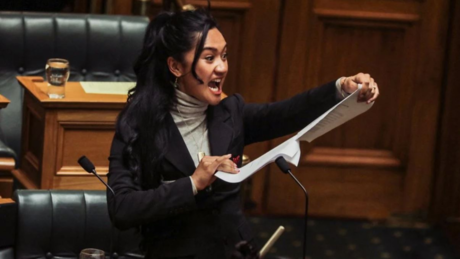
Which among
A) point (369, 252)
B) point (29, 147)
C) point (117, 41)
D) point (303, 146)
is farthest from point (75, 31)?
point (369, 252)

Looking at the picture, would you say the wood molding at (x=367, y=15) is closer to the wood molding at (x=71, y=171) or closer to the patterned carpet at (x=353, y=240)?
the patterned carpet at (x=353, y=240)

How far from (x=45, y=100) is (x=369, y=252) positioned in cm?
173

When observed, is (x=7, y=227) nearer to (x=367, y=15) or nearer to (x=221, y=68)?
(x=221, y=68)

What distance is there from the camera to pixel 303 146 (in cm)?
508

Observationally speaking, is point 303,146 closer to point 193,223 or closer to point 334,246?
point 334,246

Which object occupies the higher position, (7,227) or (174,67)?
(174,67)

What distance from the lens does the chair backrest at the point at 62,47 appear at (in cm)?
439

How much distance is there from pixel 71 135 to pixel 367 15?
5.78ft

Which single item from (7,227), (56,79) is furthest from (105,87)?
(7,227)

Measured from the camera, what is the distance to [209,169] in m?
2.38

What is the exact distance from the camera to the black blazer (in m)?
2.47

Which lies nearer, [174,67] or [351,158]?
[174,67]

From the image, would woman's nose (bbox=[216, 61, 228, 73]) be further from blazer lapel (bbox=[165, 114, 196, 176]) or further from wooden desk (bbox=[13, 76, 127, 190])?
wooden desk (bbox=[13, 76, 127, 190])

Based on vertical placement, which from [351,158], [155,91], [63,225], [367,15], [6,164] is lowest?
[351,158]
